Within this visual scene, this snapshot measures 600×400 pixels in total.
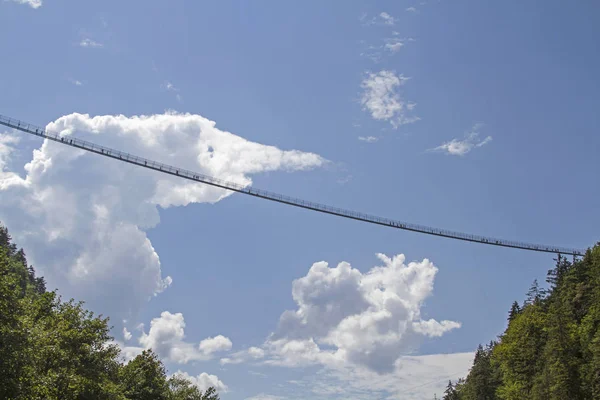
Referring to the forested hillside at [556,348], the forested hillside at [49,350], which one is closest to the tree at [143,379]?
the forested hillside at [49,350]

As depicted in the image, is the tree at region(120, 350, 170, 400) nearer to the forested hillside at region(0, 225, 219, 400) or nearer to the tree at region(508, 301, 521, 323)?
the forested hillside at region(0, 225, 219, 400)

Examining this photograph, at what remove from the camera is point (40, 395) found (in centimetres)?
5372

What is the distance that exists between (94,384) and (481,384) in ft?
395

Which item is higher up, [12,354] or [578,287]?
[578,287]

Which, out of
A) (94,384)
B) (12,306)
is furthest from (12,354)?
(94,384)

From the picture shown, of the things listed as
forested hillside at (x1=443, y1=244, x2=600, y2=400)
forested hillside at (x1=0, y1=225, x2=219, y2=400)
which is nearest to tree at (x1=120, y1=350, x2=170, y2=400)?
forested hillside at (x1=0, y1=225, x2=219, y2=400)

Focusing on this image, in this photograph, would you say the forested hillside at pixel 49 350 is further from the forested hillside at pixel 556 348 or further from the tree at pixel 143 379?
the forested hillside at pixel 556 348

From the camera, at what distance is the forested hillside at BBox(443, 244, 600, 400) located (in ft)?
327

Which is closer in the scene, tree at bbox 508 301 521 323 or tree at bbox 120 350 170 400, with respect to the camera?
tree at bbox 120 350 170 400


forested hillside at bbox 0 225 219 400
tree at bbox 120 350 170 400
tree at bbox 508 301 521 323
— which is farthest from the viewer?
tree at bbox 508 301 521 323

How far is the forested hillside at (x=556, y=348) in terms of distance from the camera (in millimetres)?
99688

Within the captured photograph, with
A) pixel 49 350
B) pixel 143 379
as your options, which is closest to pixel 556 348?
pixel 143 379

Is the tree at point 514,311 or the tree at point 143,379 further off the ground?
the tree at point 514,311

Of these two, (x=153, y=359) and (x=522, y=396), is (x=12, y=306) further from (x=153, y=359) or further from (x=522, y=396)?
(x=522, y=396)
